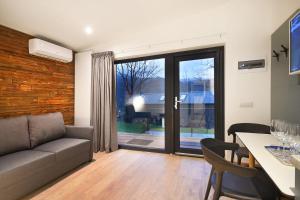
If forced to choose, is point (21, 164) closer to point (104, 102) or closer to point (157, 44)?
point (104, 102)

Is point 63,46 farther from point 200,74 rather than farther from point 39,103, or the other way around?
point 200,74

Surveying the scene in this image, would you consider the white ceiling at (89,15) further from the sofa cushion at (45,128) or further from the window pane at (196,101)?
the sofa cushion at (45,128)

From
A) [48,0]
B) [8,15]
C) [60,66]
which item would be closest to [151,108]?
[60,66]

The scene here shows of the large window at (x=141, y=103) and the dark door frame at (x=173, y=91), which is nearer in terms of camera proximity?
the dark door frame at (x=173, y=91)

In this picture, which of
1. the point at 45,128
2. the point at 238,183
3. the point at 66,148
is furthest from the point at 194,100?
the point at 45,128

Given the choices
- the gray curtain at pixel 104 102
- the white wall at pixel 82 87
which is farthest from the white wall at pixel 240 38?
the white wall at pixel 82 87

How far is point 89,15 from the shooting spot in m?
2.84

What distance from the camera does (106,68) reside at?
3.71m

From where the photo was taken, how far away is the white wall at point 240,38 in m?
2.69

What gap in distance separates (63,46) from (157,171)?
325 cm

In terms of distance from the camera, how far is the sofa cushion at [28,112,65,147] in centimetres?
269

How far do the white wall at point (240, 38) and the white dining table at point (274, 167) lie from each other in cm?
117

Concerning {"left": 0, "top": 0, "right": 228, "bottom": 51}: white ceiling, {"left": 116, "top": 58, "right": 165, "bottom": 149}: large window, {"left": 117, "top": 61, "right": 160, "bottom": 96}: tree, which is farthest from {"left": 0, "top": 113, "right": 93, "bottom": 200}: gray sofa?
{"left": 0, "top": 0, "right": 228, "bottom": 51}: white ceiling

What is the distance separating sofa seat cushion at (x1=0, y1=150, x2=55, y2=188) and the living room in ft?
0.04
